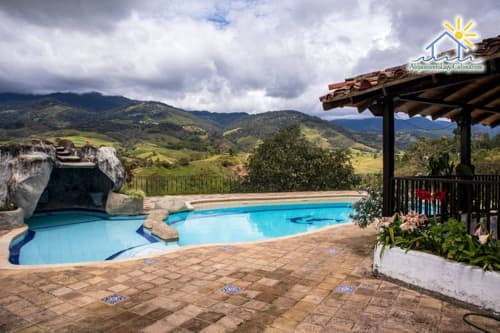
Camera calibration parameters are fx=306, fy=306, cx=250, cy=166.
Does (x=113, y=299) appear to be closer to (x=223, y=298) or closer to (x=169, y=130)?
(x=223, y=298)

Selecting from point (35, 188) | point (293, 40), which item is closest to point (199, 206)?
point (35, 188)

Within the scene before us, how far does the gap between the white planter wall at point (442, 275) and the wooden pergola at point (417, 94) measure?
0.84 metres

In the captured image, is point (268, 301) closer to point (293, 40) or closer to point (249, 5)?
point (249, 5)

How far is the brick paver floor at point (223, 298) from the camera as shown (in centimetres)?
301

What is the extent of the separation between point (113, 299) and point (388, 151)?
14.1 ft

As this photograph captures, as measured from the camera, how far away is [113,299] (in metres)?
3.64

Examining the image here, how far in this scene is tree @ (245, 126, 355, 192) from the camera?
16609mm

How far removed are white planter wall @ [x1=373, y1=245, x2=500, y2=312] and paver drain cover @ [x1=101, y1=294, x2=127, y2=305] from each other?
3.41 meters

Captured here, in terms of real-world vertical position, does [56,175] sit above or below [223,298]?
above

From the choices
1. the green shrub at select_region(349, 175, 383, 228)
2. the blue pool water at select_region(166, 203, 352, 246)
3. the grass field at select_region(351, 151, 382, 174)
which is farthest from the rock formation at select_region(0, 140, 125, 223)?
the grass field at select_region(351, 151, 382, 174)

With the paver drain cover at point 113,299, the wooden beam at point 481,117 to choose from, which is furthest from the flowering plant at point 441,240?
the wooden beam at point 481,117

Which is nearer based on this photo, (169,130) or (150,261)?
(150,261)

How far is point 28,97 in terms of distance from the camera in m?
180

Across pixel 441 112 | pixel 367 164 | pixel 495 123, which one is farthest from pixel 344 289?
pixel 367 164
